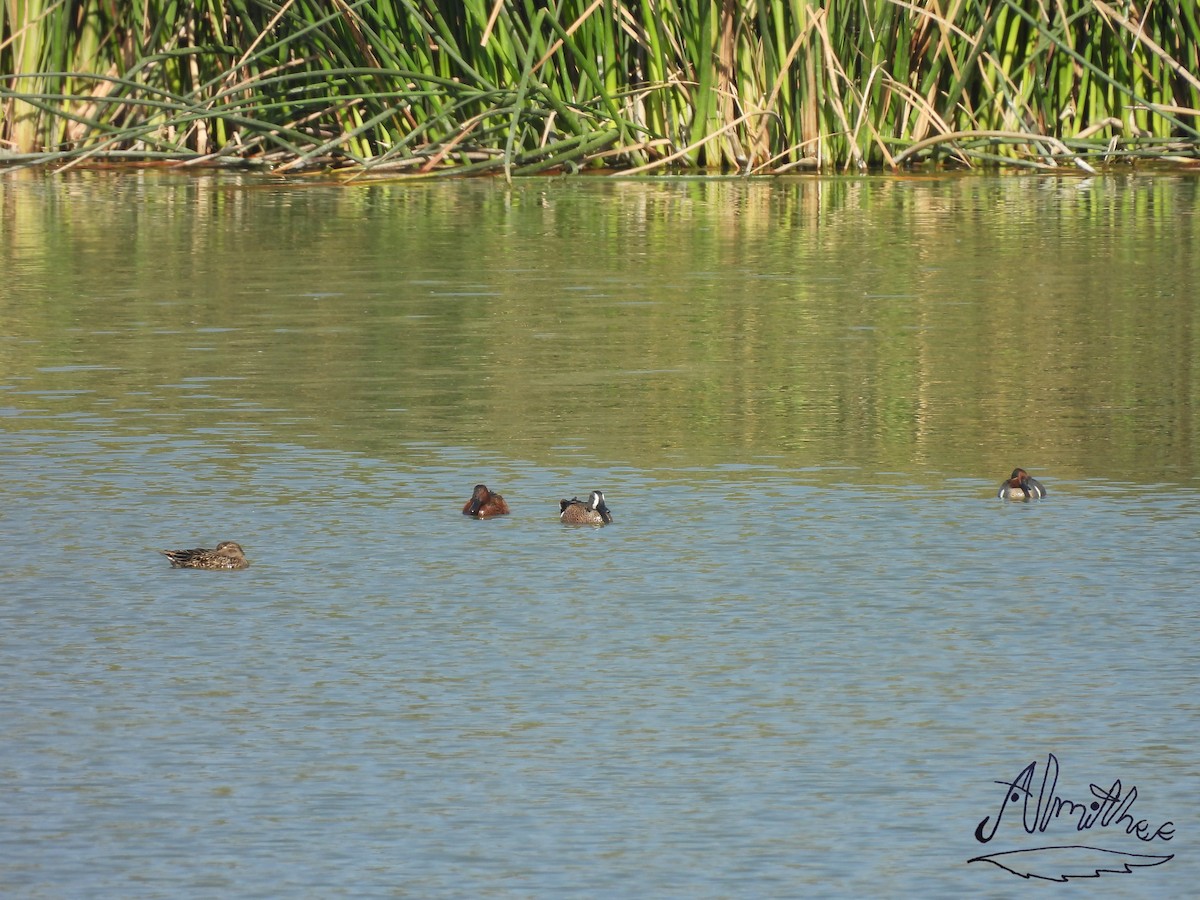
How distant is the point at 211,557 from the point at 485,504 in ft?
3.07

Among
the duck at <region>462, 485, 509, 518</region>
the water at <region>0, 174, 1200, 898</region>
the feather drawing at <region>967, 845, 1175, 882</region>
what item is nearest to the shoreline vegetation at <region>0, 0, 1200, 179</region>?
the water at <region>0, 174, 1200, 898</region>

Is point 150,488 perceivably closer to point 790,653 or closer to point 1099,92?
point 790,653

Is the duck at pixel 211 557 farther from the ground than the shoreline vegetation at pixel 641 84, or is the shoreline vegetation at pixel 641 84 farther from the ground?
the shoreline vegetation at pixel 641 84

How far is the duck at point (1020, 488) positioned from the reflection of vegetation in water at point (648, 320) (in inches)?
23.0

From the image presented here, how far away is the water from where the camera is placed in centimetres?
414

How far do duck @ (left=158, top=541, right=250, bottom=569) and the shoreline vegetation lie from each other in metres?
11.4

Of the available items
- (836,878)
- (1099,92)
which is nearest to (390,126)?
(1099,92)

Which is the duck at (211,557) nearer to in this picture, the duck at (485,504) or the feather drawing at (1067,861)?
the duck at (485,504)

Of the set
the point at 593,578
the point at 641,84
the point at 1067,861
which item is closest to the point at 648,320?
the point at 593,578

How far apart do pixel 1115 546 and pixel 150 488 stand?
290 cm

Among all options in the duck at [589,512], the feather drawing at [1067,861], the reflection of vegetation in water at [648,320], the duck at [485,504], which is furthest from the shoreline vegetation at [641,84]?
the feather drawing at [1067,861]

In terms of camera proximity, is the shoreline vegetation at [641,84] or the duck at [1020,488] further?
the shoreline vegetation at [641,84]

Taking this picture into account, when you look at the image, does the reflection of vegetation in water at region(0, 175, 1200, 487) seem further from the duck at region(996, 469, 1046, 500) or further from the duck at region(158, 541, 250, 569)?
the duck at region(158, 541, 250, 569)

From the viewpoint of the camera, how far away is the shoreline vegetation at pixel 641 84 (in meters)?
17.6
